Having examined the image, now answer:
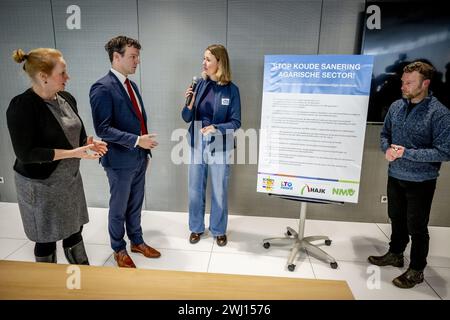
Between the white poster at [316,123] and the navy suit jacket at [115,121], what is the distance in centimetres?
113

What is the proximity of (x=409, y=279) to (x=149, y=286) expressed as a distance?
7.44 feet

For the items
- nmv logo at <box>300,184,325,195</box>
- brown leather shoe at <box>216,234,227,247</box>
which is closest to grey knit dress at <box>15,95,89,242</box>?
brown leather shoe at <box>216,234,227,247</box>

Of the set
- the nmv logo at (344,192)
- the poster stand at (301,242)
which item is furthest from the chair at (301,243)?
the nmv logo at (344,192)

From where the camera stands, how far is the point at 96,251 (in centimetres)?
282

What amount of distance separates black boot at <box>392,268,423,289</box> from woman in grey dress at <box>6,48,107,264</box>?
8.03 feet

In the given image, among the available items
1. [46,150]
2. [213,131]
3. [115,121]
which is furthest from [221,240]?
[46,150]

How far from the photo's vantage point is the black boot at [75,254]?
2.00 m

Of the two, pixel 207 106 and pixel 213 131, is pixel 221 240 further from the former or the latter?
pixel 207 106

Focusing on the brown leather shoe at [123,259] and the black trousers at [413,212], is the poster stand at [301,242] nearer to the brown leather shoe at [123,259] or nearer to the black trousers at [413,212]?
the black trousers at [413,212]

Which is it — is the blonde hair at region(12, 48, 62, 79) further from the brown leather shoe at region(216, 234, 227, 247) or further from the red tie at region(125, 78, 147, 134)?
the brown leather shoe at region(216, 234, 227, 247)

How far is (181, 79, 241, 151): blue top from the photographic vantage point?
2725 millimetres

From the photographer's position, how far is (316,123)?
251 centimetres

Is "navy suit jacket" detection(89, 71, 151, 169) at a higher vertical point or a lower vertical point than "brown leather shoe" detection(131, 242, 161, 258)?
higher

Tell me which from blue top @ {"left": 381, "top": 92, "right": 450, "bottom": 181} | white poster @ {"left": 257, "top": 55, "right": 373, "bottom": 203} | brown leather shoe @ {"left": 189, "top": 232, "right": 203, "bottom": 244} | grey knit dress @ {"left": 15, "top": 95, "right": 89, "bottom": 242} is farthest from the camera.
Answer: brown leather shoe @ {"left": 189, "top": 232, "right": 203, "bottom": 244}
